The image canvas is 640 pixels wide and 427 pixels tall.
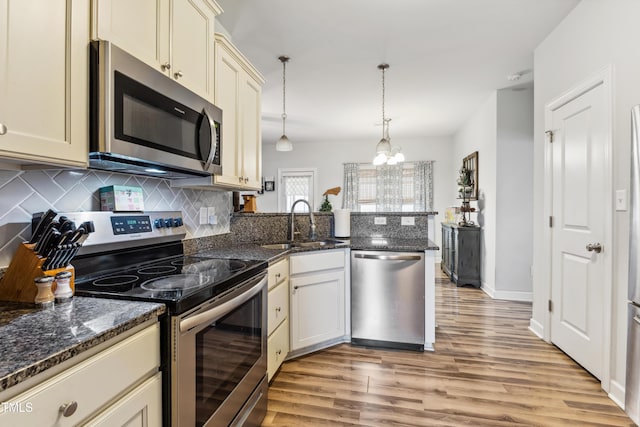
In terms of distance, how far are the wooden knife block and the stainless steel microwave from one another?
369mm

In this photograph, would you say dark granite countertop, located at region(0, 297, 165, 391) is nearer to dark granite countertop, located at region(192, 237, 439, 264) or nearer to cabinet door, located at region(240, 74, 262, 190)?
dark granite countertop, located at region(192, 237, 439, 264)

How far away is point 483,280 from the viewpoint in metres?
4.28

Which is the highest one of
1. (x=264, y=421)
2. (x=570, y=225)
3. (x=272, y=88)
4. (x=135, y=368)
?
(x=272, y=88)

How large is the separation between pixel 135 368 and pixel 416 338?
2119 mm

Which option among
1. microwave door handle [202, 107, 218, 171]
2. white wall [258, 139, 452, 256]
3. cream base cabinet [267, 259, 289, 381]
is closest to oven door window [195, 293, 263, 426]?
cream base cabinet [267, 259, 289, 381]

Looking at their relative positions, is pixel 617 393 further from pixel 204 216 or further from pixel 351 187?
pixel 351 187

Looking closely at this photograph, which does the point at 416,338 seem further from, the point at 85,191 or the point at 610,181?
the point at 85,191

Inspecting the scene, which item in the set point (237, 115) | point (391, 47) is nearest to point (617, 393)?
point (237, 115)

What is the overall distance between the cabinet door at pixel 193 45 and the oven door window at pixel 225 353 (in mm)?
1100

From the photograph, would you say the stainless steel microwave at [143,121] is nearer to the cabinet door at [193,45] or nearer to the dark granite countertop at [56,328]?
the cabinet door at [193,45]

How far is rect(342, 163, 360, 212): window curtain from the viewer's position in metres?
6.60

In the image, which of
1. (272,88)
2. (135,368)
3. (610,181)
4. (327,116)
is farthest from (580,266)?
(327,116)

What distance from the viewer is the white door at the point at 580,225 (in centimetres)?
201

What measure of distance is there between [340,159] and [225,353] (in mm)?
5849
